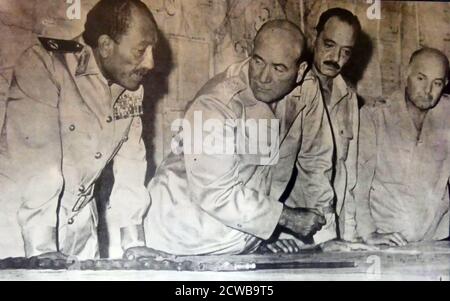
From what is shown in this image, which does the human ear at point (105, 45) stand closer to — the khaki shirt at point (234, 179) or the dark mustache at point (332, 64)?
the khaki shirt at point (234, 179)

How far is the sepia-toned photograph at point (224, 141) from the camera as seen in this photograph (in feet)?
17.2

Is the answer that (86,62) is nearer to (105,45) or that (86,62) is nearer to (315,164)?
(105,45)

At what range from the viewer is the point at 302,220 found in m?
5.40

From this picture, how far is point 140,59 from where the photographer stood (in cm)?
534

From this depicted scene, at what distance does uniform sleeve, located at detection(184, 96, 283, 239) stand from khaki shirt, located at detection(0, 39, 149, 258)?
1.19 ft

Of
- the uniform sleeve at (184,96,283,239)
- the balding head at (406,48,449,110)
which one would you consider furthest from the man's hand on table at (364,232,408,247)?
the balding head at (406,48,449,110)

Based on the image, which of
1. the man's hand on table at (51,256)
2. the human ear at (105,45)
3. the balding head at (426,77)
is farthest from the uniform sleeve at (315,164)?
the man's hand on table at (51,256)

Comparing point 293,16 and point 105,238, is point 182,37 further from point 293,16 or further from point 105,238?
point 105,238

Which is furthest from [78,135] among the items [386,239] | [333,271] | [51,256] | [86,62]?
[386,239]

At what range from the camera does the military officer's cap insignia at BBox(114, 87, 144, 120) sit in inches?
209

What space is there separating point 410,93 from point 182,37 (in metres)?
1.69

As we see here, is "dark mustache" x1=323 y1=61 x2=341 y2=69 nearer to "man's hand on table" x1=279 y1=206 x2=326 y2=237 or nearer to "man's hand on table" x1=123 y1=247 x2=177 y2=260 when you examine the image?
"man's hand on table" x1=279 y1=206 x2=326 y2=237

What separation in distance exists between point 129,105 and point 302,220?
144 centimetres
